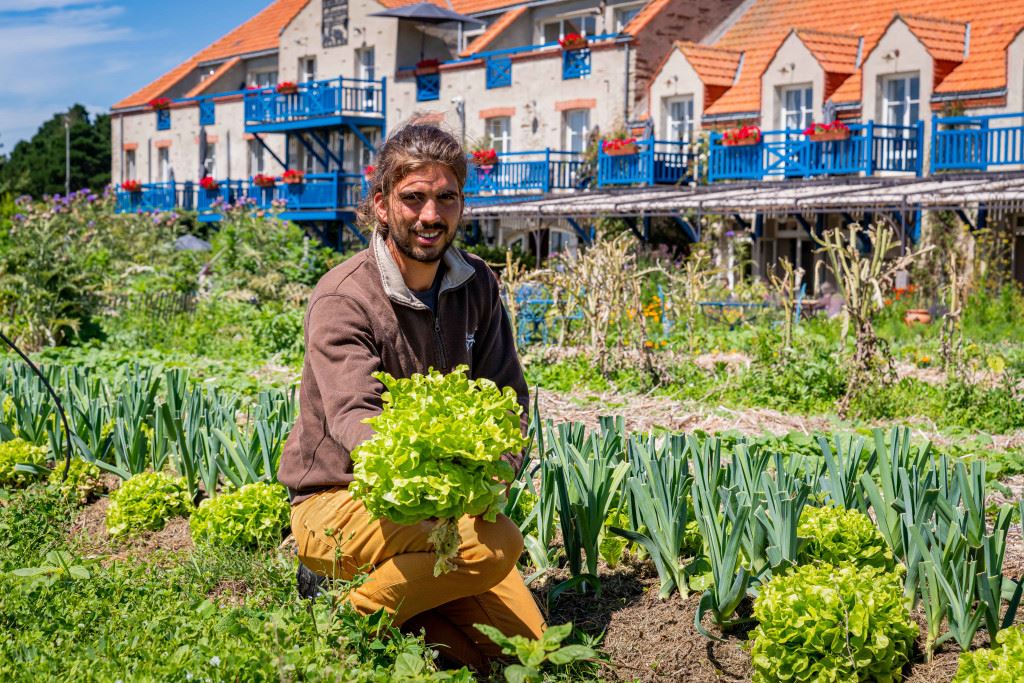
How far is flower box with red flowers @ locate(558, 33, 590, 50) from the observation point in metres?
25.5

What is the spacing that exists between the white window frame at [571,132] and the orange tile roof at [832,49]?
18.5ft

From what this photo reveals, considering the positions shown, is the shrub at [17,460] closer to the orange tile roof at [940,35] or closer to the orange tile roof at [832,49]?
the orange tile roof at [940,35]

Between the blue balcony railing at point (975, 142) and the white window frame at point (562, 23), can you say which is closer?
the blue balcony railing at point (975, 142)

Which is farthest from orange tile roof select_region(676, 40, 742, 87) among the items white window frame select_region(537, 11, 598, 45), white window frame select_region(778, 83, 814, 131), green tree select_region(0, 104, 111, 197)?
green tree select_region(0, 104, 111, 197)

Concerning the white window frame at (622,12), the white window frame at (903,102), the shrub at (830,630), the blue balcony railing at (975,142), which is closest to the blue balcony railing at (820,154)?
the white window frame at (903,102)

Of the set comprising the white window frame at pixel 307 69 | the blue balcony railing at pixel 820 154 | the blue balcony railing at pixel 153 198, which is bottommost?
the blue balcony railing at pixel 153 198

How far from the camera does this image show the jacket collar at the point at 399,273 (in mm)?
3709

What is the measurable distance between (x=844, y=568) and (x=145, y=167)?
38185 mm

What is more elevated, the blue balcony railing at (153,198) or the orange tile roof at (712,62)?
the orange tile roof at (712,62)

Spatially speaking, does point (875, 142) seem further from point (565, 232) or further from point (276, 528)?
point (276, 528)

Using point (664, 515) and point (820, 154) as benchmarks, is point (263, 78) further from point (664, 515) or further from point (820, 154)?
point (664, 515)

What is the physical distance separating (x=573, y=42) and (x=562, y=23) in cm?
256

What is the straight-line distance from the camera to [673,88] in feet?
79.1

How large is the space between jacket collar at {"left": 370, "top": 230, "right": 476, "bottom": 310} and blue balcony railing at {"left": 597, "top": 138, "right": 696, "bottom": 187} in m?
19.6
